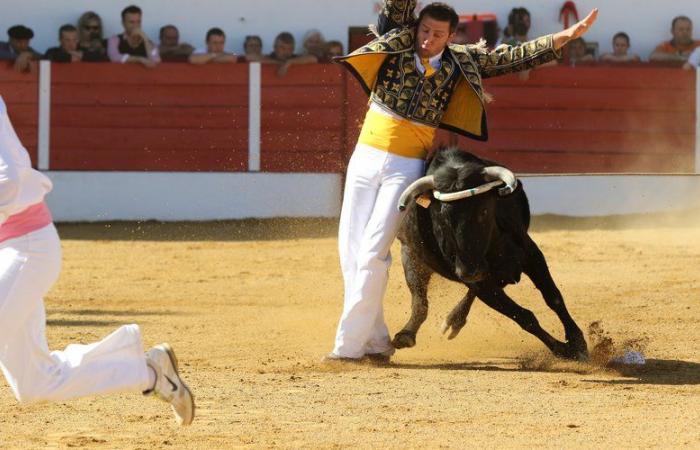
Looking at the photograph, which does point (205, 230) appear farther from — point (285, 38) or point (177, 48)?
point (285, 38)

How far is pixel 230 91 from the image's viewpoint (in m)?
11.2

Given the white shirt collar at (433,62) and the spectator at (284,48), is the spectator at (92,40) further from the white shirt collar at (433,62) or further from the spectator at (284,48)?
the white shirt collar at (433,62)

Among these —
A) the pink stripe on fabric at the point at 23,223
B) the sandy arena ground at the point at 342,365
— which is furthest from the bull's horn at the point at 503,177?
the pink stripe on fabric at the point at 23,223

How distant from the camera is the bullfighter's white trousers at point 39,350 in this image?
3.31 m

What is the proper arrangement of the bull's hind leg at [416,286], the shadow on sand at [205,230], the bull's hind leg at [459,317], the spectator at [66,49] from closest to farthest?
1. the bull's hind leg at [416,286]
2. the bull's hind leg at [459,317]
3. the shadow on sand at [205,230]
4. the spectator at [66,49]

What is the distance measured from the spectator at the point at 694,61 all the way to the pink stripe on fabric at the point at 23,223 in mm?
8864

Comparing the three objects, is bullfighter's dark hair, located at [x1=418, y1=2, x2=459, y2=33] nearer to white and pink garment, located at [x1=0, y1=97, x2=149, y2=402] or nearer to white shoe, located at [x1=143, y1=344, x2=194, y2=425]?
white shoe, located at [x1=143, y1=344, x2=194, y2=425]

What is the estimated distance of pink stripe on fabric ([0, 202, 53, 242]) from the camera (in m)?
3.33

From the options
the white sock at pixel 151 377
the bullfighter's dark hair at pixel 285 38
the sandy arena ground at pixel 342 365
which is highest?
the bullfighter's dark hair at pixel 285 38

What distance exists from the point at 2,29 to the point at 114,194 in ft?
5.64

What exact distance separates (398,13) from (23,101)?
6548 mm

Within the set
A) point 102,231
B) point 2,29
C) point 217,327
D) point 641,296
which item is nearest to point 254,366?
point 217,327

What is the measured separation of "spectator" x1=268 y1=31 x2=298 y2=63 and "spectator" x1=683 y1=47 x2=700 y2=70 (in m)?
3.25

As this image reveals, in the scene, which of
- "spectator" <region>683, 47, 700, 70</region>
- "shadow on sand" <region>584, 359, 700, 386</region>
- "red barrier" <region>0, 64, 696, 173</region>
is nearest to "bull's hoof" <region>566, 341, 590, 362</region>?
"shadow on sand" <region>584, 359, 700, 386</region>
